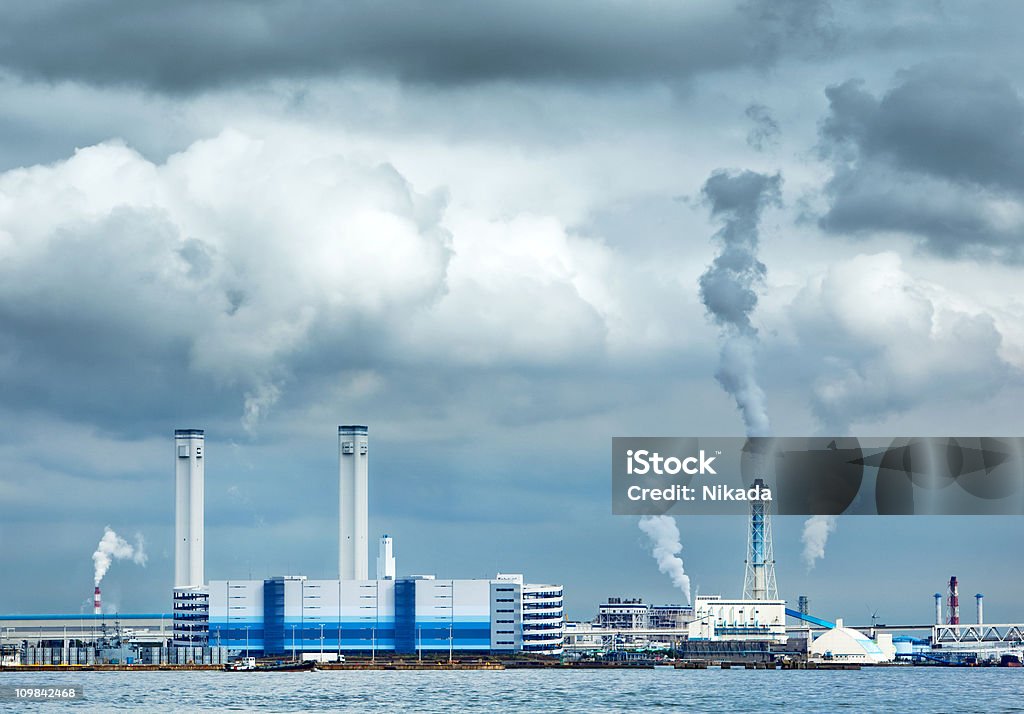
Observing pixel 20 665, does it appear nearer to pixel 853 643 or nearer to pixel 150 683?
pixel 150 683

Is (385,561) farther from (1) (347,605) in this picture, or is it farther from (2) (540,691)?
(2) (540,691)

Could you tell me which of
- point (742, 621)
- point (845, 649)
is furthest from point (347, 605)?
point (845, 649)

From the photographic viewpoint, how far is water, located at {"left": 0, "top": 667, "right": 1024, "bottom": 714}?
286 feet

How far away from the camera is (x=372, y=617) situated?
174125mm

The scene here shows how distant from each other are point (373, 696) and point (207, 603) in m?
83.0

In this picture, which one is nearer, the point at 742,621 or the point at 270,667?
the point at 270,667

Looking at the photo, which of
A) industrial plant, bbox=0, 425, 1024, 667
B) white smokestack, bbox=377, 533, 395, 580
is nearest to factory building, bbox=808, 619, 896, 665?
industrial plant, bbox=0, 425, 1024, 667

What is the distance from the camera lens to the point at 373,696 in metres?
97.8

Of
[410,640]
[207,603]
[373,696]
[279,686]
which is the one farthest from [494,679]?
[207,603]

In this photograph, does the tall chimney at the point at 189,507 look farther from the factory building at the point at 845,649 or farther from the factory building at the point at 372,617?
the factory building at the point at 845,649

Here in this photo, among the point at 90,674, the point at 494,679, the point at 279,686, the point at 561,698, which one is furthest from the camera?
the point at 90,674

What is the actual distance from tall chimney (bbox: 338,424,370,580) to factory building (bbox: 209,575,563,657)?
2.08m

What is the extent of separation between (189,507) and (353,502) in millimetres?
18546

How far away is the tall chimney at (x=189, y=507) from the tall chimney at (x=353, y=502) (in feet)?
52.1
